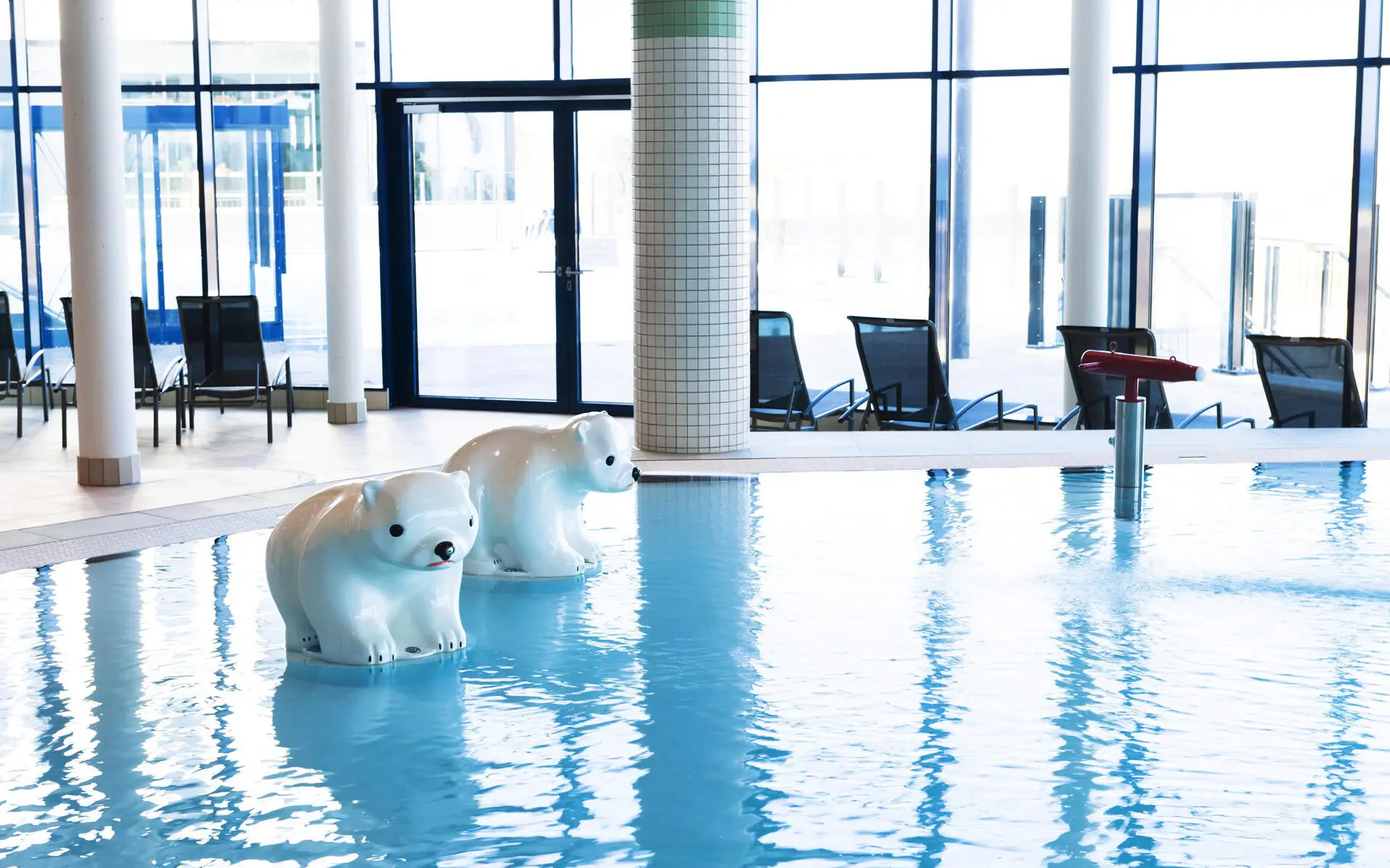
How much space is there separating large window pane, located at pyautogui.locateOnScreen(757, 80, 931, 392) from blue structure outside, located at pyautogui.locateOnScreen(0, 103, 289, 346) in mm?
3503

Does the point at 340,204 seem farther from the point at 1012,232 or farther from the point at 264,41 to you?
the point at 1012,232

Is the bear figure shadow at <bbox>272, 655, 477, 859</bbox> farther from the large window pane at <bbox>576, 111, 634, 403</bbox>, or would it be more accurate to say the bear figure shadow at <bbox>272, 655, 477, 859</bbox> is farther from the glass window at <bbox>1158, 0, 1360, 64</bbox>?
the glass window at <bbox>1158, 0, 1360, 64</bbox>

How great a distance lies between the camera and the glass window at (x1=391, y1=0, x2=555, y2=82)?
35.8ft

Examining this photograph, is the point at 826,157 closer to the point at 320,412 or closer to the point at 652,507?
the point at 320,412

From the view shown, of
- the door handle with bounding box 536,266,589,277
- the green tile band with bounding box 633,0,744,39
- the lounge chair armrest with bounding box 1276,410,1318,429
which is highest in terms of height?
the green tile band with bounding box 633,0,744,39

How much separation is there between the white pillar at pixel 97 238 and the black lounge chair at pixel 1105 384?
4.63m

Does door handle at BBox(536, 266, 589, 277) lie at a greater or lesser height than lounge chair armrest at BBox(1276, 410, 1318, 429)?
greater

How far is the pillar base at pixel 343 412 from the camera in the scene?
10.7 meters

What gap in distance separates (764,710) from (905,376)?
16.9 ft

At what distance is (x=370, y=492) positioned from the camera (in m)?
3.87

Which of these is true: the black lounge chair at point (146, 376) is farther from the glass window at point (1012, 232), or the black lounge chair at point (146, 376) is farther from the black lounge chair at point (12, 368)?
the glass window at point (1012, 232)

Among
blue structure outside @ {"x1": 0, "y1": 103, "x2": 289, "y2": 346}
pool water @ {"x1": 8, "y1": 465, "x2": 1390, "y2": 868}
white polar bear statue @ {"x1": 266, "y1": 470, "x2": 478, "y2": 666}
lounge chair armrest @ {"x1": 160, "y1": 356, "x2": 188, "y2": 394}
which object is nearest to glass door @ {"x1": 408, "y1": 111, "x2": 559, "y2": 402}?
blue structure outside @ {"x1": 0, "y1": 103, "x2": 289, "y2": 346}

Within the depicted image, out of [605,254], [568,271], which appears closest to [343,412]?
[568,271]

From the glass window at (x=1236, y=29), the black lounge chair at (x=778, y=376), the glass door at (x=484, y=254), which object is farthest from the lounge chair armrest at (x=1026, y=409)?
the glass door at (x=484, y=254)
